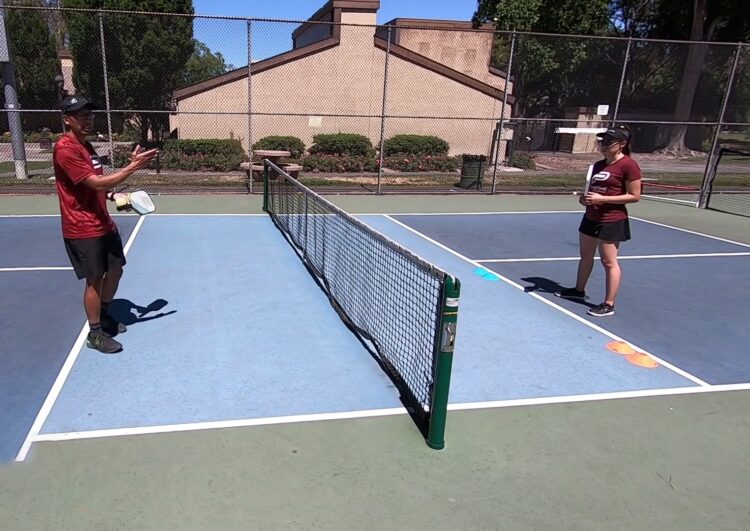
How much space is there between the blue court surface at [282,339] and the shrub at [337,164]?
40.5 feet

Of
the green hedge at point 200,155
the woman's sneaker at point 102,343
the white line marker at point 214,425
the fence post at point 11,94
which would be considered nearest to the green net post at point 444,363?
the white line marker at point 214,425

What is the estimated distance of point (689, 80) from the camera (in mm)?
28859

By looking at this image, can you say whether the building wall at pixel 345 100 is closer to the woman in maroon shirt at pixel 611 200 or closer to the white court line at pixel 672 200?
the white court line at pixel 672 200

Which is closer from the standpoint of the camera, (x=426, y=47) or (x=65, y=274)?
(x=65, y=274)

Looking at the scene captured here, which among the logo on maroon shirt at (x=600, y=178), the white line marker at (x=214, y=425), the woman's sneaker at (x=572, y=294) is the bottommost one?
the white line marker at (x=214, y=425)

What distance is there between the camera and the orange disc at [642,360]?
4.70 metres

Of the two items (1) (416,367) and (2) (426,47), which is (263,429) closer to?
(1) (416,367)

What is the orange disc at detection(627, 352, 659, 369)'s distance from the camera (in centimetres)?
470

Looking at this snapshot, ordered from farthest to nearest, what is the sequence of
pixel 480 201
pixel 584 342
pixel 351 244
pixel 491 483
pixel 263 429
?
1. pixel 480 201
2. pixel 351 244
3. pixel 584 342
4. pixel 263 429
5. pixel 491 483

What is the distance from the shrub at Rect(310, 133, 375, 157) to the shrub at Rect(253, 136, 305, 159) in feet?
2.42

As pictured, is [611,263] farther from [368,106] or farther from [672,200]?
[368,106]

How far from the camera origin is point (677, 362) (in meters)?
4.79

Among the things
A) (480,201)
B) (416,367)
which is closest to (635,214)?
(480,201)

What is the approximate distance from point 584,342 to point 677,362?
79 cm
